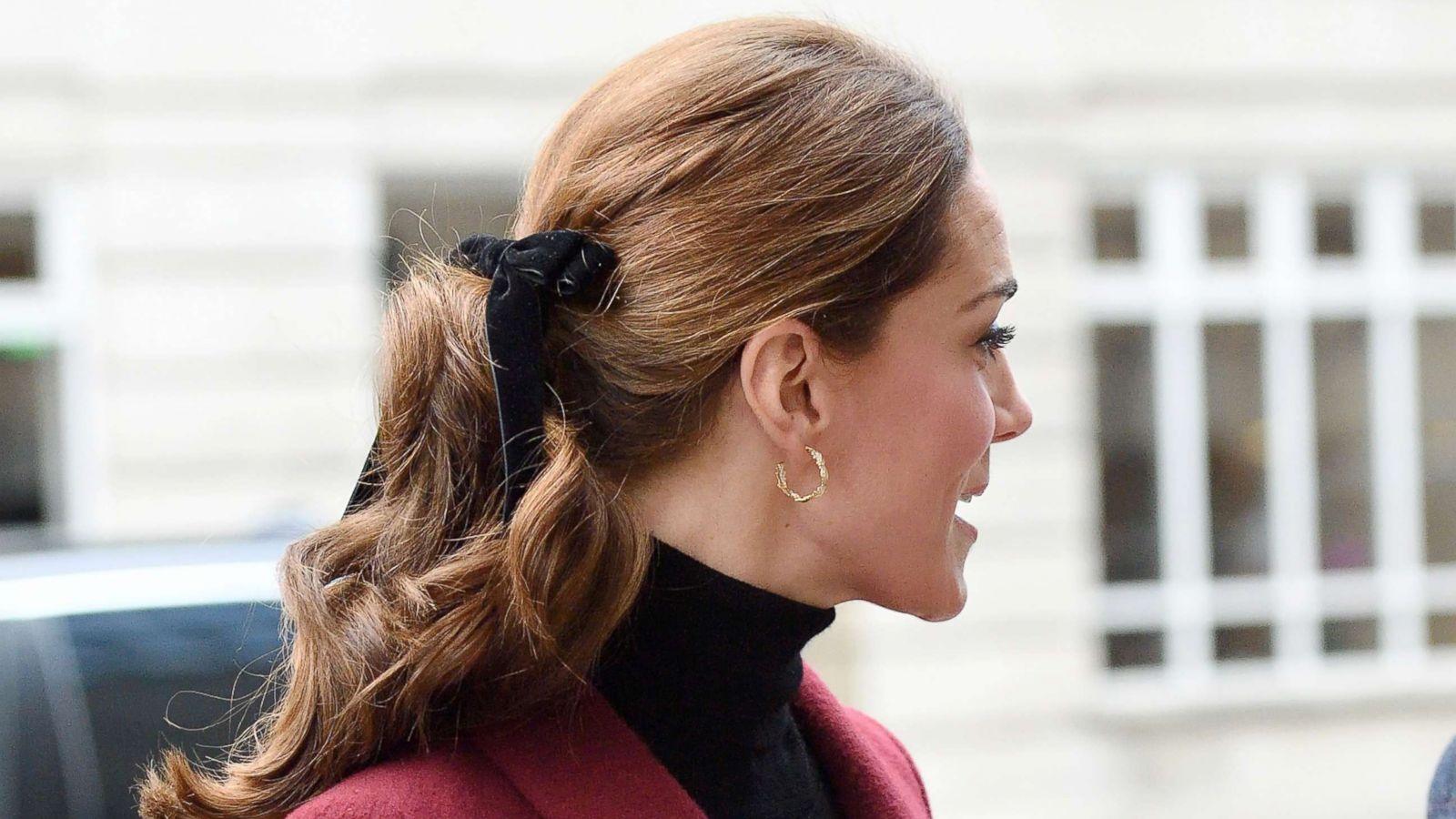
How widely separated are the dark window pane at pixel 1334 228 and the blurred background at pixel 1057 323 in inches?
0.7

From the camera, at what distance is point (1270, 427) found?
7008 mm

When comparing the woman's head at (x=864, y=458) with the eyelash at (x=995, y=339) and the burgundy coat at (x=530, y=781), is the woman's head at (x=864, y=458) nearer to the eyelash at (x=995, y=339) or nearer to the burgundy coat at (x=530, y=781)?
the eyelash at (x=995, y=339)

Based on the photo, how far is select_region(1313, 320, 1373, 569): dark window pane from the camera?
277 inches

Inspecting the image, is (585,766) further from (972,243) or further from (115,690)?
(115,690)

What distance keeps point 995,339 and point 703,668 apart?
46 cm

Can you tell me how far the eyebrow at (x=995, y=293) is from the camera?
5.43ft

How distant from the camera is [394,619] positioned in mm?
1502

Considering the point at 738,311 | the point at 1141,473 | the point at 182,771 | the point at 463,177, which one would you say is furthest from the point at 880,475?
the point at 1141,473

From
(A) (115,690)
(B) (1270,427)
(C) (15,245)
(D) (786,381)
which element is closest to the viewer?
(D) (786,381)

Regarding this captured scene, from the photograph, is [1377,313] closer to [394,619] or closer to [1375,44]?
[1375,44]

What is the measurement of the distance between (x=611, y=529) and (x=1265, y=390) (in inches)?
235

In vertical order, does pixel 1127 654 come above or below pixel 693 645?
below

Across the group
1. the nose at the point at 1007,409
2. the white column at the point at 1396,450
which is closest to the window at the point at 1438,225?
the white column at the point at 1396,450

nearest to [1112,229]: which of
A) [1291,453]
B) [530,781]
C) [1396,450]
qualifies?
[1291,453]
